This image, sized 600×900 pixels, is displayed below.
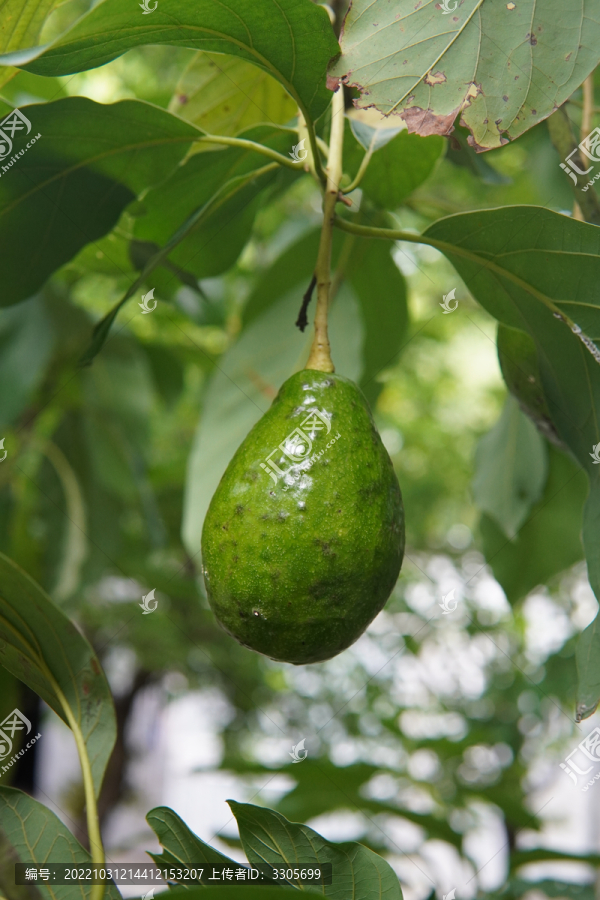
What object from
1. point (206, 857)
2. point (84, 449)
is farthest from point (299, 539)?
point (84, 449)

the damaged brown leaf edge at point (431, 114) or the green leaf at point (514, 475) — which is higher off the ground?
the damaged brown leaf edge at point (431, 114)

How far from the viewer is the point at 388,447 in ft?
8.04

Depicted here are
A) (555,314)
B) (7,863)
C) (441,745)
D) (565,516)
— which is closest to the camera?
(7,863)

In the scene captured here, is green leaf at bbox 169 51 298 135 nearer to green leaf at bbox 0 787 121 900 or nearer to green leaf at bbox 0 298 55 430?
green leaf at bbox 0 298 55 430

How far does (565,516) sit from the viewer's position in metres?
1.01

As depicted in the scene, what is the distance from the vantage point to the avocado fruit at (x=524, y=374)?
620 millimetres

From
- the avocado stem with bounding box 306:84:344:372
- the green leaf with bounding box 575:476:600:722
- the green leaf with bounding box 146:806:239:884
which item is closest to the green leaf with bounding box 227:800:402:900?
the green leaf with bounding box 146:806:239:884

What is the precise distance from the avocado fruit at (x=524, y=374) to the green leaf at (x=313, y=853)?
0.36 metres

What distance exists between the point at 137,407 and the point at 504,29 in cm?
112

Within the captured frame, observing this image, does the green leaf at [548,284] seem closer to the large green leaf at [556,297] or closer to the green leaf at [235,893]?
the large green leaf at [556,297]

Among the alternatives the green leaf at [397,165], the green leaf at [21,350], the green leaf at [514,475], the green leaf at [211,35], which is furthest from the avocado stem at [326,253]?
the green leaf at [21,350]

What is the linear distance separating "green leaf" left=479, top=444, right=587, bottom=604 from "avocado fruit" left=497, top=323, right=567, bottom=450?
1.24ft

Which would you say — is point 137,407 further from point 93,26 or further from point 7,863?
point 7,863

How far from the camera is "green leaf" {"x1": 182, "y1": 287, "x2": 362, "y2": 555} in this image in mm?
921
